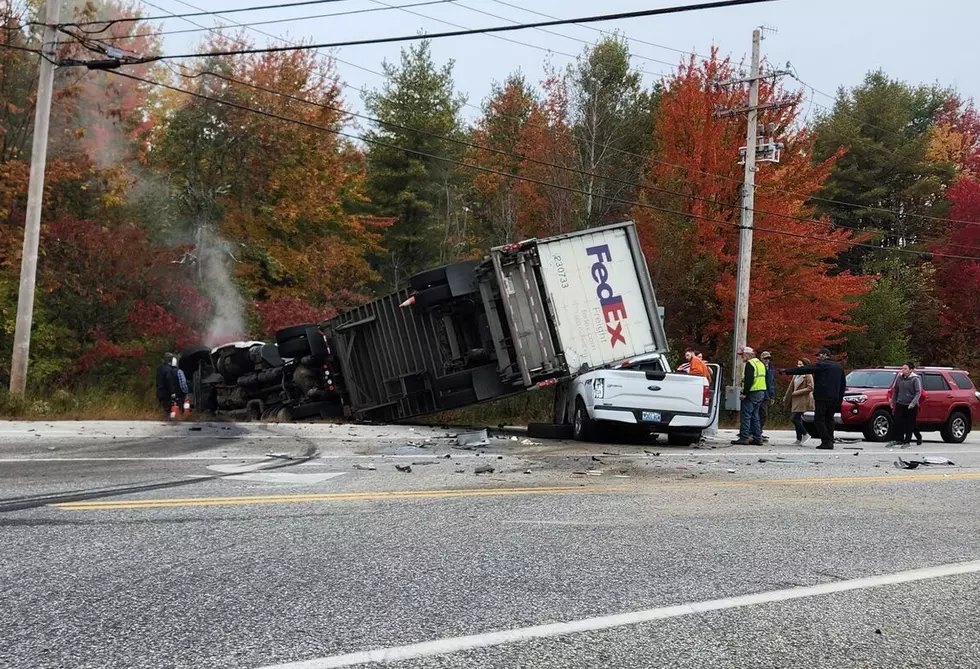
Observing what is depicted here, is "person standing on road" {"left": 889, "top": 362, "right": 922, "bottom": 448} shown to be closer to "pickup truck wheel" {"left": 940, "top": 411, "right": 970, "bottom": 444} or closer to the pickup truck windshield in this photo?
the pickup truck windshield

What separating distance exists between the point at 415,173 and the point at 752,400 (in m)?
24.6

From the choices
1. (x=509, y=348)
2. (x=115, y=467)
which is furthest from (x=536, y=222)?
(x=115, y=467)

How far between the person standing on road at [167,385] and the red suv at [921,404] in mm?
13269

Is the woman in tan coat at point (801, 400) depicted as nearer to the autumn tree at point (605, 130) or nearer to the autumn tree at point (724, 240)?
the autumn tree at point (724, 240)

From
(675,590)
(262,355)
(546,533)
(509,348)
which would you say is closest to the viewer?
(675,590)

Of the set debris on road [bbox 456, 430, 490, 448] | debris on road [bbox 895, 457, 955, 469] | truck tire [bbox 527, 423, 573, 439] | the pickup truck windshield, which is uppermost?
debris on road [bbox 456, 430, 490, 448]

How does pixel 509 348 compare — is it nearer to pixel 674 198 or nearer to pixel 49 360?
pixel 49 360

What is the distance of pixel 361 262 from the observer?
33000 mm

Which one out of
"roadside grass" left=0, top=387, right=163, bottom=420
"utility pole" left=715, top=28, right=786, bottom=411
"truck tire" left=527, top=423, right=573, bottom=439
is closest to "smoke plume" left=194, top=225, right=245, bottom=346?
"roadside grass" left=0, top=387, right=163, bottom=420

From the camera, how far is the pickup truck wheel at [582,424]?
1443 cm

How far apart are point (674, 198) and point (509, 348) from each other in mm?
13216

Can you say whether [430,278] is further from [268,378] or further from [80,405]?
[80,405]

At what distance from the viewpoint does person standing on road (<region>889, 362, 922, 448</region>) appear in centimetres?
1620

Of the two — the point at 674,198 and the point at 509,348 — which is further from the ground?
the point at 674,198
